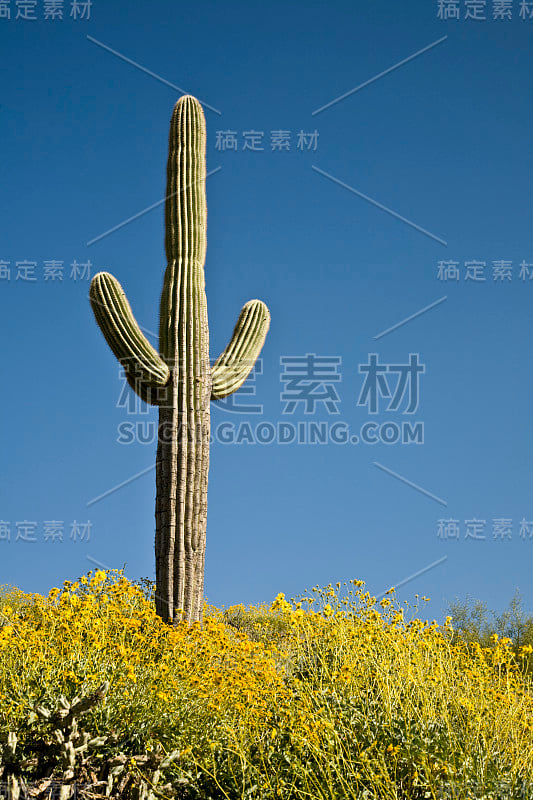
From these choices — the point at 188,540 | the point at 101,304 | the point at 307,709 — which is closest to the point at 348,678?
the point at 307,709

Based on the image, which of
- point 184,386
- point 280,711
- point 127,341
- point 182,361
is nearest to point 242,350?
point 182,361

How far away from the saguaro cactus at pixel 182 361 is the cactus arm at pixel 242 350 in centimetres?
1

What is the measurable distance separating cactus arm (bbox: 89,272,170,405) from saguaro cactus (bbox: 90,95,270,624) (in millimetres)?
10

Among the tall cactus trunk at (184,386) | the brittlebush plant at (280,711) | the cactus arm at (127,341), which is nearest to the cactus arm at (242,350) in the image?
the tall cactus trunk at (184,386)

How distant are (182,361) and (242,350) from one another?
0.87 metres

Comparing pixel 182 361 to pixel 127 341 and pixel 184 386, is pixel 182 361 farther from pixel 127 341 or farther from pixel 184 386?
pixel 127 341

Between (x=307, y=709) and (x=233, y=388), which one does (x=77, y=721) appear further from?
(x=233, y=388)

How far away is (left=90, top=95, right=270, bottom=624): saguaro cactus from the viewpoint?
738 centimetres

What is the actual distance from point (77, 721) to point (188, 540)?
371 centimetres

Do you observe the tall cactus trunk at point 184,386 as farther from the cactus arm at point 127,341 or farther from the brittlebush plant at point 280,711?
the brittlebush plant at point 280,711

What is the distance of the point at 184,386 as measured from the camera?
25.5 feet

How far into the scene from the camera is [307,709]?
4.01m

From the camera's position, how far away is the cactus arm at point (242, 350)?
8211 mm

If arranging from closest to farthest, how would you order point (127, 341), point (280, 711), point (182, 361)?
point (280, 711) < point (127, 341) < point (182, 361)
